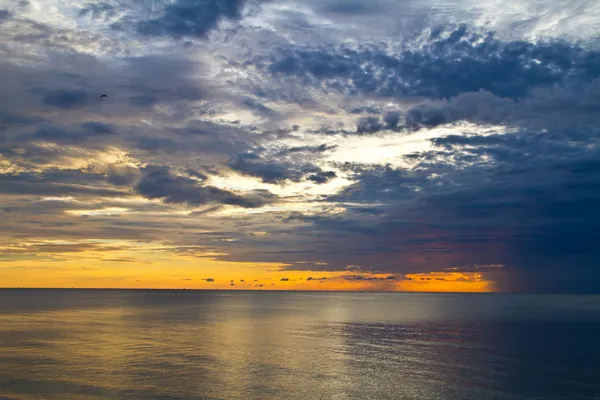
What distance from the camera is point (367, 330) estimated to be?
123438 millimetres

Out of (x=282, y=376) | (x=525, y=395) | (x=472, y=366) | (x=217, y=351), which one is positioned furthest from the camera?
(x=217, y=351)

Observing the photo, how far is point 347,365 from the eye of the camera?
70.2 m

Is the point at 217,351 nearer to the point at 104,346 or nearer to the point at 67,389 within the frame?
the point at 104,346

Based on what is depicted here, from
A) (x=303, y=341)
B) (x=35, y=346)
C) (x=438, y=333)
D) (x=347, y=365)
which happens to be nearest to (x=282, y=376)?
(x=347, y=365)

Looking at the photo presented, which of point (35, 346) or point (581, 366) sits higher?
point (35, 346)

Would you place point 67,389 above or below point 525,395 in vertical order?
above

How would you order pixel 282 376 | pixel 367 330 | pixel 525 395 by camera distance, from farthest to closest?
pixel 367 330 < pixel 282 376 < pixel 525 395

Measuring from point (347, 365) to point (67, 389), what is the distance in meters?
36.0

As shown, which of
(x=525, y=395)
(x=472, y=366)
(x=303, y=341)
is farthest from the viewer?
(x=303, y=341)

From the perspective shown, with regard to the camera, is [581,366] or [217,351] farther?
[217,351]

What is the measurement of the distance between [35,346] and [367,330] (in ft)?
240

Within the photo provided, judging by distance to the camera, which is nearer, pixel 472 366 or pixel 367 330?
pixel 472 366

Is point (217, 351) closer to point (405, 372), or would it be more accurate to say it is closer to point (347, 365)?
point (347, 365)

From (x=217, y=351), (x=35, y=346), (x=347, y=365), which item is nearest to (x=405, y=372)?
(x=347, y=365)
